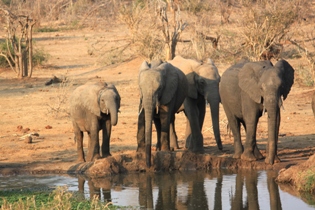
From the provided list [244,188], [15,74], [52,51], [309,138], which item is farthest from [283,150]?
[52,51]

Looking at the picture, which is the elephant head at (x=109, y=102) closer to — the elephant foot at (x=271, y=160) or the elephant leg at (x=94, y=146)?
the elephant leg at (x=94, y=146)

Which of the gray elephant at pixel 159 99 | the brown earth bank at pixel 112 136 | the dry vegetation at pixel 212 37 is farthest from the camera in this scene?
the dry vegetation at pixel 212 37

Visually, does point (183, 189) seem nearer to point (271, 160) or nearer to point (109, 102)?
point (271, 160)

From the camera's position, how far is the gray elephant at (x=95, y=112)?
11.4 meters

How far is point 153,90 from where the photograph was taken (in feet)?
36.1

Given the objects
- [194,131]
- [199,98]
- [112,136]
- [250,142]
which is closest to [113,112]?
[194,131]

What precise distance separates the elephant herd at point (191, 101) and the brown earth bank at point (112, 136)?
1.14 feet

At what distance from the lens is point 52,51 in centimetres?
2781

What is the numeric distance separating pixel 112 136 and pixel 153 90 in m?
3.45

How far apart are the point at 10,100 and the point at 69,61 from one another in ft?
24.4

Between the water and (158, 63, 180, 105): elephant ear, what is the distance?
1086mm

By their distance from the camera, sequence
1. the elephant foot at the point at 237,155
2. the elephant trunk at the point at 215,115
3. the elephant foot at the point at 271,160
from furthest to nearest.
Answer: the elephant trunk at the point at 215,115
the elephant foot at the point at 237,155
the elephant foot at the point at 271,160

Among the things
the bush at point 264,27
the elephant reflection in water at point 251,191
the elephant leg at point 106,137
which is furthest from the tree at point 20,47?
the elephant reflection in water at point 251,191

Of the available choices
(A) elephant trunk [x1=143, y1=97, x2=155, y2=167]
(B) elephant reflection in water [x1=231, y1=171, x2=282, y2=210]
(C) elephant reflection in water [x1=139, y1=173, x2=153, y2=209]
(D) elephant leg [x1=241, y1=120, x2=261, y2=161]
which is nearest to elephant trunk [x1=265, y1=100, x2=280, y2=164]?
(B) elephant reflection in water [x1=231, y1=171, x2=282, y2=210]
